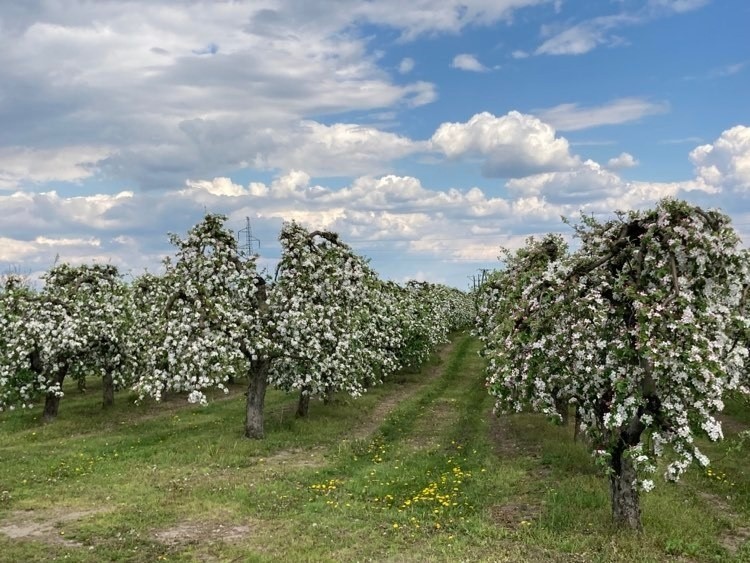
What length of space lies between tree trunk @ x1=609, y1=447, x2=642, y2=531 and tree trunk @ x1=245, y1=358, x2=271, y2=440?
16514 millimetres

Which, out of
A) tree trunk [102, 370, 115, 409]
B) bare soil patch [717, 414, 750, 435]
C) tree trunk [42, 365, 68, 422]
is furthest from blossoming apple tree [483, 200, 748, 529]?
tree trunk [102, 370, 115, 409]

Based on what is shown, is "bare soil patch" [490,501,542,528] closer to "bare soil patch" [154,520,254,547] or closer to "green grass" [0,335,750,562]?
"green grass" [0,335,750,562]

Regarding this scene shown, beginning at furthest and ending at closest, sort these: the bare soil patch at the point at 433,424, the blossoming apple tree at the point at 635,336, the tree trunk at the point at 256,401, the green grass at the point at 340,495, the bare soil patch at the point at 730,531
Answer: the tree trunk at the point at 256,401 < the bare soil patch at the point at 433,424 < the bare soil patch at the point at 730,531 < the green grass at the point at 340,495 < the blossoming apple tree at the point at 635,336

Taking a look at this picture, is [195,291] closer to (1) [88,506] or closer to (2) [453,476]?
(1) [88,506]

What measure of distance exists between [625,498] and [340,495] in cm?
854

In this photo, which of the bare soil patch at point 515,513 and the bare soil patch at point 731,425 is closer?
the bare soil patch at point 515,513

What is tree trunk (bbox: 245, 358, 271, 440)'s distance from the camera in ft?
91.9

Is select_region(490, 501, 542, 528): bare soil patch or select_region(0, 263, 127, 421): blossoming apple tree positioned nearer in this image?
select_region(490, 501, 542, 528): bare soil patch

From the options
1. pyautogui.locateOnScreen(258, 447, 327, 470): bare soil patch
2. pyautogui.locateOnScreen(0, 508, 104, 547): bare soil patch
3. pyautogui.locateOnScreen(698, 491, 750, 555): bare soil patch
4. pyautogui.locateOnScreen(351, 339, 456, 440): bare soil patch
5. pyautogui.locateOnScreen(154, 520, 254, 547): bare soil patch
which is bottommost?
pyautogui.locateOnScreen(698, 491, 750, 555): bare soil patch

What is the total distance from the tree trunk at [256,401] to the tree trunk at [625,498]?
16.5 m

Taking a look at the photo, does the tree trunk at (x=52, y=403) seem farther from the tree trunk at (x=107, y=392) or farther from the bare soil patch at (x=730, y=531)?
the bare soil patch at (x=730, y=531)

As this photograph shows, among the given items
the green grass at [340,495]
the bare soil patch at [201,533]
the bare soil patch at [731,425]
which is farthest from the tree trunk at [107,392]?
the bare soil patch at [731,425]

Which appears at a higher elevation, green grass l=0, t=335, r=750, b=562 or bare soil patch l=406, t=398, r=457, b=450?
green grass l=0, t=335, r=750, b=562

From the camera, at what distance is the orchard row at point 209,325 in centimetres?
2502
